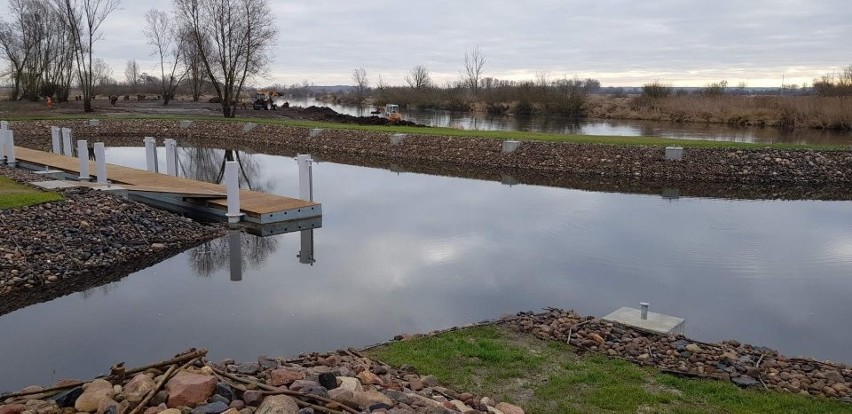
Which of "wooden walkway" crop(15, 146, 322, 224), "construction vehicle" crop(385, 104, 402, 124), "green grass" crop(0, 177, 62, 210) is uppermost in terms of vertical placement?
"construction vehicle" crop(385, 104, 402, 124)

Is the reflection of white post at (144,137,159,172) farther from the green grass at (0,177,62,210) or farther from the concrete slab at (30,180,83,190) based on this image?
the green grass at (0,177,62,210)

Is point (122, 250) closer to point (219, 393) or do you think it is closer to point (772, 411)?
point (219, 393)

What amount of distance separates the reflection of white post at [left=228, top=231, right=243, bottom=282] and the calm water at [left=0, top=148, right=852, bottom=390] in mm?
64

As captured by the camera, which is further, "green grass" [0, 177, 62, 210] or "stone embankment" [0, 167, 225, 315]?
"green grass" [0, 177, 62, 210]

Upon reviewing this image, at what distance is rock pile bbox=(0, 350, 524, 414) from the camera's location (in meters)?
3.85

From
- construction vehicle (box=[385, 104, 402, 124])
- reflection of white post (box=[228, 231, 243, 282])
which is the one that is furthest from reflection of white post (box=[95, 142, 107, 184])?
construction vehicle (box=[385, 104, 402, 124])

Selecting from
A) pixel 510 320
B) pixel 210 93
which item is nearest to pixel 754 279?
pixel 510 320

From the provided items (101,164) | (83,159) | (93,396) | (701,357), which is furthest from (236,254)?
(701,357)

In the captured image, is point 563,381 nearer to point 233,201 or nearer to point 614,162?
point 233,201

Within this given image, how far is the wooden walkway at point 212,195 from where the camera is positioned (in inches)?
513

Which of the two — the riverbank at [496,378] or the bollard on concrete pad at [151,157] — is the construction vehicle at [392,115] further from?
the riverbank at [496,378]

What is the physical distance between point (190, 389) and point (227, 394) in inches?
8.8

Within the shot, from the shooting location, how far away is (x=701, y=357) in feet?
20.4

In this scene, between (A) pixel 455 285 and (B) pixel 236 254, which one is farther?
(B) pixel 236 254
